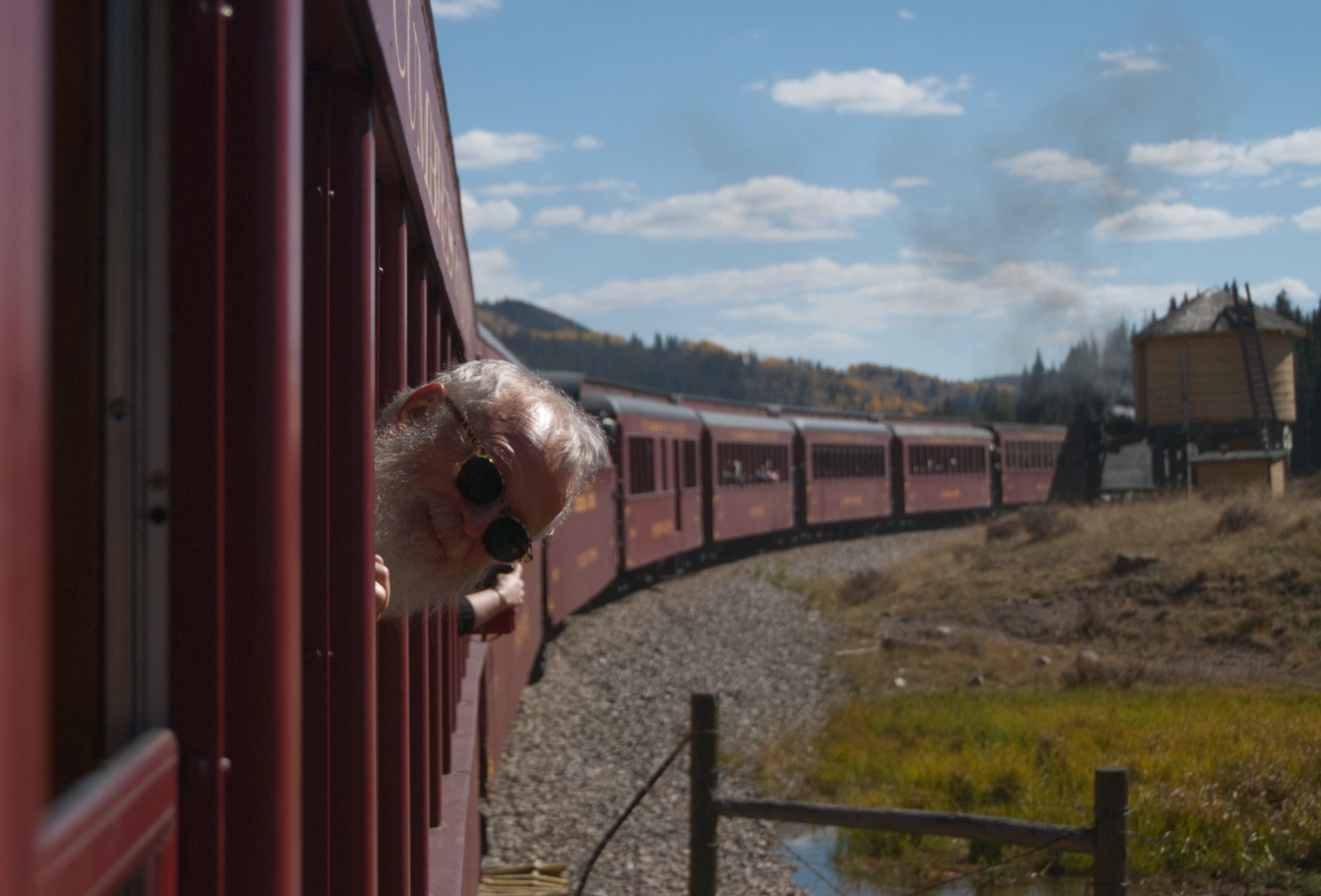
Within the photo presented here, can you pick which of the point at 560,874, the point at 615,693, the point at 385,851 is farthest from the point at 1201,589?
the point at 385,851

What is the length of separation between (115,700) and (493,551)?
108 centimetres

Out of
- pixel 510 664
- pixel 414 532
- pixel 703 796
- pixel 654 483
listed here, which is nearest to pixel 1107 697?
pixel 510 664

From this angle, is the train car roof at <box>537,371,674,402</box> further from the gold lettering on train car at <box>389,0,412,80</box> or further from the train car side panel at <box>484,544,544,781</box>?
the gold lettering on train car at <box>389,0,412,80</box>

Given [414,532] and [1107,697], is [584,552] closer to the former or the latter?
[1107,697]

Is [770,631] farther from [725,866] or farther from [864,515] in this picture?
[864,515]

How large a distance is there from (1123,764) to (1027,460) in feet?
101

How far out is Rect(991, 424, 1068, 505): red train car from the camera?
36000mm

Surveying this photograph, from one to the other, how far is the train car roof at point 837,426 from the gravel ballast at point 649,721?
29.6 ft

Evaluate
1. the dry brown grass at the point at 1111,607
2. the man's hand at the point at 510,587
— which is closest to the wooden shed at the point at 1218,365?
the dry brown grass at the point at 1111,607

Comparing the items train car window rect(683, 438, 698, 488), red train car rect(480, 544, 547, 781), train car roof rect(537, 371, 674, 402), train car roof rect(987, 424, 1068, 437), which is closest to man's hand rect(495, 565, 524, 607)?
red train car rect(480, 544, 547, 781)

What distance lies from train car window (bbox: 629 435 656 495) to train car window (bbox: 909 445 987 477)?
16.0m

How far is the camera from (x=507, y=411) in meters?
1.99

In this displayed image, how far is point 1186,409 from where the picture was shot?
32625mm

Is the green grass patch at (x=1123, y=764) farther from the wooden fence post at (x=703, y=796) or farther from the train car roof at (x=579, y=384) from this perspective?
the train car roof at (x=579, y=384)
